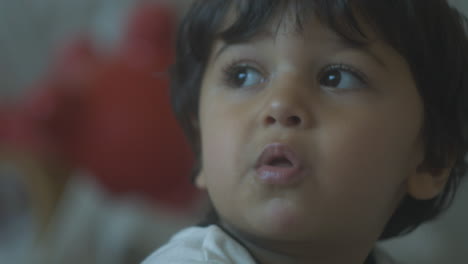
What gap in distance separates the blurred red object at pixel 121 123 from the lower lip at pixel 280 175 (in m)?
0.66

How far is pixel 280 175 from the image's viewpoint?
0.51 m

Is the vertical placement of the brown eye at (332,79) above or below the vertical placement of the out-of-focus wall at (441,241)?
above

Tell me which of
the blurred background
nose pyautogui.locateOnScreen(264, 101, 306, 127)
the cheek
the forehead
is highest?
the forehead

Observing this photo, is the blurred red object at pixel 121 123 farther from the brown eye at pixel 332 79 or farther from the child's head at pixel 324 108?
the brown eye at pixel 332 79

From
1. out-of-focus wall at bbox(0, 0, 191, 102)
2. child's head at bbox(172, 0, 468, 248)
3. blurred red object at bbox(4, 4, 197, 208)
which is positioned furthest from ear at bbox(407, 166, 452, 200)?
out-of-focus wall at bbox(0, 0, 191, 102)

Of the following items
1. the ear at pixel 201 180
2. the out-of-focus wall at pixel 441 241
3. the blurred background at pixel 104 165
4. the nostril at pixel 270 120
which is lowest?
the out-of-focus wall at pixel 441 241

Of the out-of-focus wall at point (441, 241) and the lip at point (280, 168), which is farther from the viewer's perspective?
the out-of-focus wall at point (441, 241)

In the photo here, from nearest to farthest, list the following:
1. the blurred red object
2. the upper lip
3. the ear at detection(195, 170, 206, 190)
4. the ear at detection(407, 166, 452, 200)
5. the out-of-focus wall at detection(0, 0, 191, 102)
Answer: the upper lip < the ear at detection(407, 166, 452, 200) < the ear at detection(195, 170, 206, 190) < the blurred red object < the out-of-focus wall at detection(0, 0, 191, 102)

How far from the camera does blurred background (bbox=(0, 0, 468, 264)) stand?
44.8 inches

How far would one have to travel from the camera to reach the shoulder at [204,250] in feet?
1.76

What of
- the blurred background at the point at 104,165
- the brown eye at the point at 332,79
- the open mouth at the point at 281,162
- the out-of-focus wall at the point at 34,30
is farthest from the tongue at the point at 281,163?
the out-of-focus wall at the point at 34,30

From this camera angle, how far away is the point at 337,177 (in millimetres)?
526

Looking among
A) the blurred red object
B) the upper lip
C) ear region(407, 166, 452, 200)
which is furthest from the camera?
the blurred red object

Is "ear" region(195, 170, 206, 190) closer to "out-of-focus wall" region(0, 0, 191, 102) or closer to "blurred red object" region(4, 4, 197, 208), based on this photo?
"blurred red object" region(4, 4, 197, 208)
